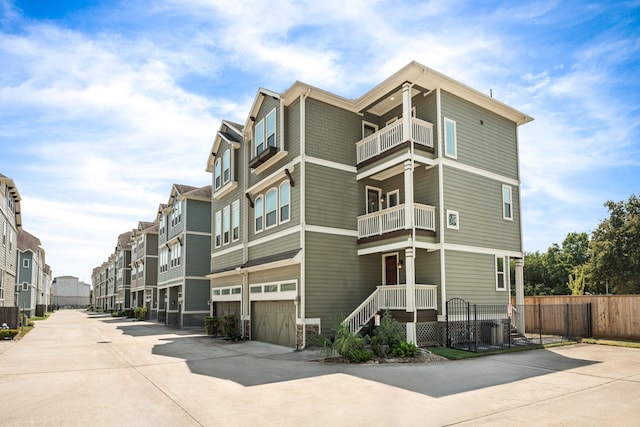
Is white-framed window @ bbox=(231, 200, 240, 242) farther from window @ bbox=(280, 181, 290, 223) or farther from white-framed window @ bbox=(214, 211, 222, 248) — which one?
window @ bbox=(280, 181, 290, 223)

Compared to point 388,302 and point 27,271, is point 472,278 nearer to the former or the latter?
point 388,302

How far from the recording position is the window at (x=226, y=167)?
1087 inches

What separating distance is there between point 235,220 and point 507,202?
14321mm

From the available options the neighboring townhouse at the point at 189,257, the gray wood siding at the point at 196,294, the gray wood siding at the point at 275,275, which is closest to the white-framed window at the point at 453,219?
the gray wood siding at the point at 275,275

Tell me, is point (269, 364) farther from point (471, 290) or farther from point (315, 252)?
point (471, 290)

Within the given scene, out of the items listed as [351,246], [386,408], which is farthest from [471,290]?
[386,408]

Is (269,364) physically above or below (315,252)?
below

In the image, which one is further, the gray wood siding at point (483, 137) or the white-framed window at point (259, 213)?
the white-framed window at point (259, 213)

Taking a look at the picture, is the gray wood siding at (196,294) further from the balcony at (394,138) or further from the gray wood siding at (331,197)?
the balcony at (394,138)

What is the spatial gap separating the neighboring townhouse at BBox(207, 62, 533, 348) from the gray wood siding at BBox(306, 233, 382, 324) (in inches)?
1.8

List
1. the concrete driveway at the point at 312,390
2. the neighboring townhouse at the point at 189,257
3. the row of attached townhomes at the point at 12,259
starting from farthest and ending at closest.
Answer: the neighboring townhouse at the point at 189,257
the row of attached townhomes at the point at 12,259
the concrete driveway at the point at 312,390

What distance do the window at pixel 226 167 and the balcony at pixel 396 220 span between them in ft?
35.4

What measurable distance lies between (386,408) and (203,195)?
29918 millimetres

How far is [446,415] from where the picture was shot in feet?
28.7
